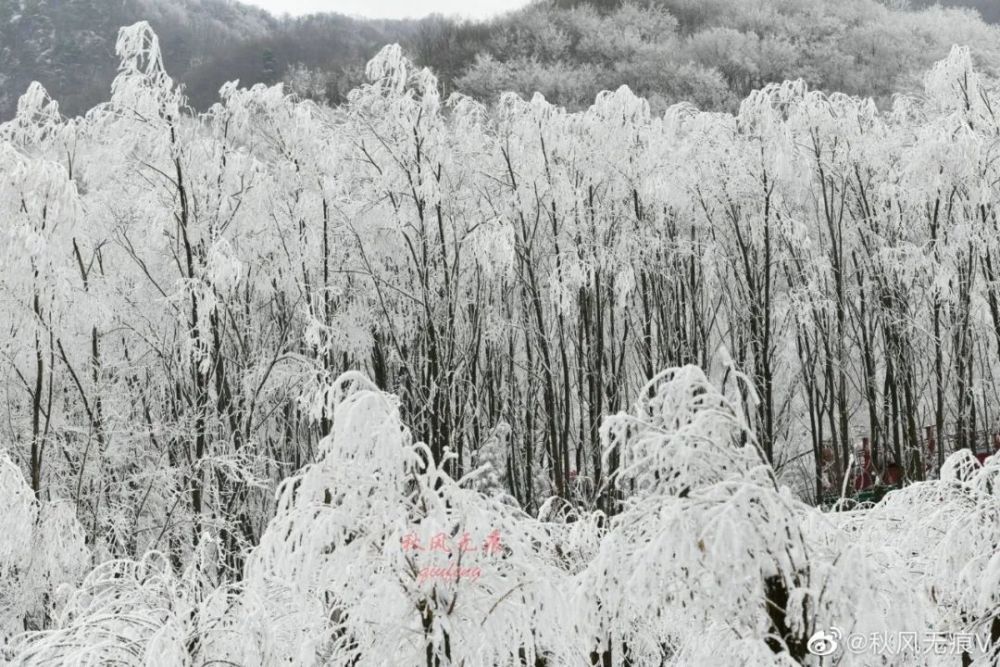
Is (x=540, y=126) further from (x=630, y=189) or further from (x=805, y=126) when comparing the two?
(x=805, y=126)

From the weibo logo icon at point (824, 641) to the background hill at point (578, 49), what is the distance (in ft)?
82.2

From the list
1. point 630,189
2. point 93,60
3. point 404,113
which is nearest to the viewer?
point 404,113

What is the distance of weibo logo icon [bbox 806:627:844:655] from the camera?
3.08 metres

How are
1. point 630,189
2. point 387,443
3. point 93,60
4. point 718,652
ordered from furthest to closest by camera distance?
point 93,60 → point 630,189 → point 387,443 → point 718,652

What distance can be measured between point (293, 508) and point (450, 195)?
8.31 meters

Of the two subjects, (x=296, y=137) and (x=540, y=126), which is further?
(x=540, y=126)

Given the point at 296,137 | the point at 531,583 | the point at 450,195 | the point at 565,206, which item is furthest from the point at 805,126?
the point at 531,583

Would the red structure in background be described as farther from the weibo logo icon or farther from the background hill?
the background hill

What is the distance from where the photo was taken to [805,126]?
11.7 metres

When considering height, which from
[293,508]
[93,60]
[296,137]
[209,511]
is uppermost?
[93,60]

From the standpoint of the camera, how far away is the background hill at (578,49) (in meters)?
29.3

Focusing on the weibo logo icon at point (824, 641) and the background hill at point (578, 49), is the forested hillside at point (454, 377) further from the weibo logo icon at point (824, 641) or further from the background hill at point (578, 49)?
the background hill at point (578, 49)

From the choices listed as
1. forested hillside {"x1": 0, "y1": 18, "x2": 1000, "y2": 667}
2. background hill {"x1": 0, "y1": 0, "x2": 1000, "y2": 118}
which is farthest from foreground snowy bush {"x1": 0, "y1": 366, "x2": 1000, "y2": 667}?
background hill {"x1": 0, "y1": 0, "x2": 1000, "y2": 118}
